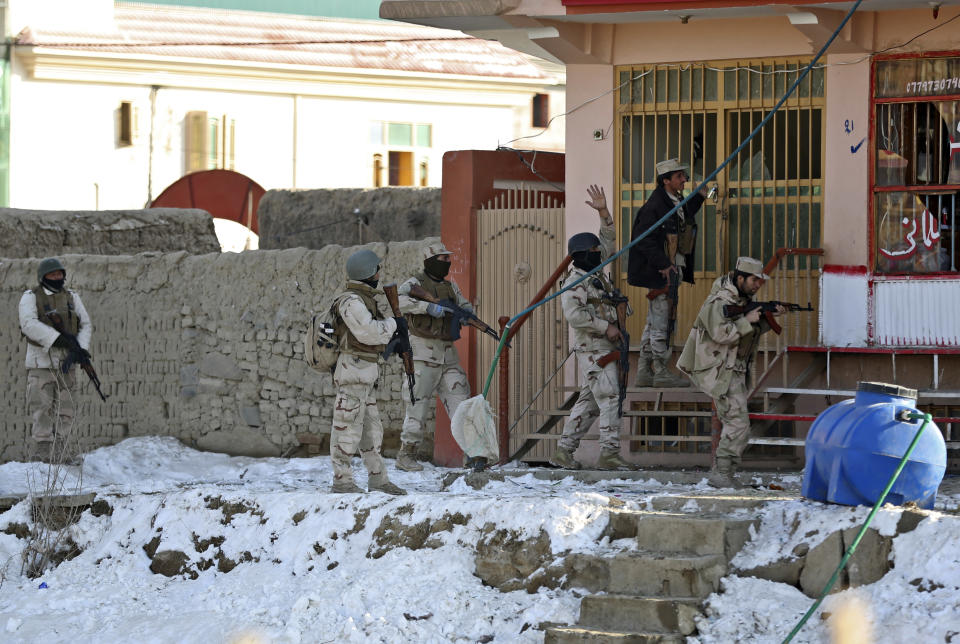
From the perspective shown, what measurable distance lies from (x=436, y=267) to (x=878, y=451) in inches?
175

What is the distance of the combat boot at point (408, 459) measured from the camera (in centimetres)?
1168

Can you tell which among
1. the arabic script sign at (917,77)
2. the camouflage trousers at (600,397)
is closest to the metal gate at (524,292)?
the camouflage trousers at (600,397)

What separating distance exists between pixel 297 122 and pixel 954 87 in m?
20.0

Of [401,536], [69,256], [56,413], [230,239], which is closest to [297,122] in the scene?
[230,239]

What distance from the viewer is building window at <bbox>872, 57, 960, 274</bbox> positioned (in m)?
11.3

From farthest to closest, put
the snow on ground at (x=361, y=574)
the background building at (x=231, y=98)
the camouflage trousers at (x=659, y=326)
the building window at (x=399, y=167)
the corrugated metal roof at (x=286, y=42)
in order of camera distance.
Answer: the building window at (x=399, y=167) < the corrugated metal roof at (x=286, y=42) < the background building at (x=231, y=98) < the camouflage trousers at (x=659, y=326) < the snow on ground at (x=361, y=574)

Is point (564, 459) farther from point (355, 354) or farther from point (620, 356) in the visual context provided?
point (355, 354)

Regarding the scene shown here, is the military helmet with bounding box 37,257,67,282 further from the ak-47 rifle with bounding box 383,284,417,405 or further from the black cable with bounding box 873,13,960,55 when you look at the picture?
the black cable with bounding box 873,13,960,55

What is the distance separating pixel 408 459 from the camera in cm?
1172

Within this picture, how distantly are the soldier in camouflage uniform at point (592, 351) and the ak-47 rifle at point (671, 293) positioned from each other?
0.40 metres

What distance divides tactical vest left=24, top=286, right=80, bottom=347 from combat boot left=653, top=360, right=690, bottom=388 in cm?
472

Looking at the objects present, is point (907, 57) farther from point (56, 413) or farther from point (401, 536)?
point (56, 413)

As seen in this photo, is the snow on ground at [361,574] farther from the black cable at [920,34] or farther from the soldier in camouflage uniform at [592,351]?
the black cable at [920,34]

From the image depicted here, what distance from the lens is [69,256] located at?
14.6m
